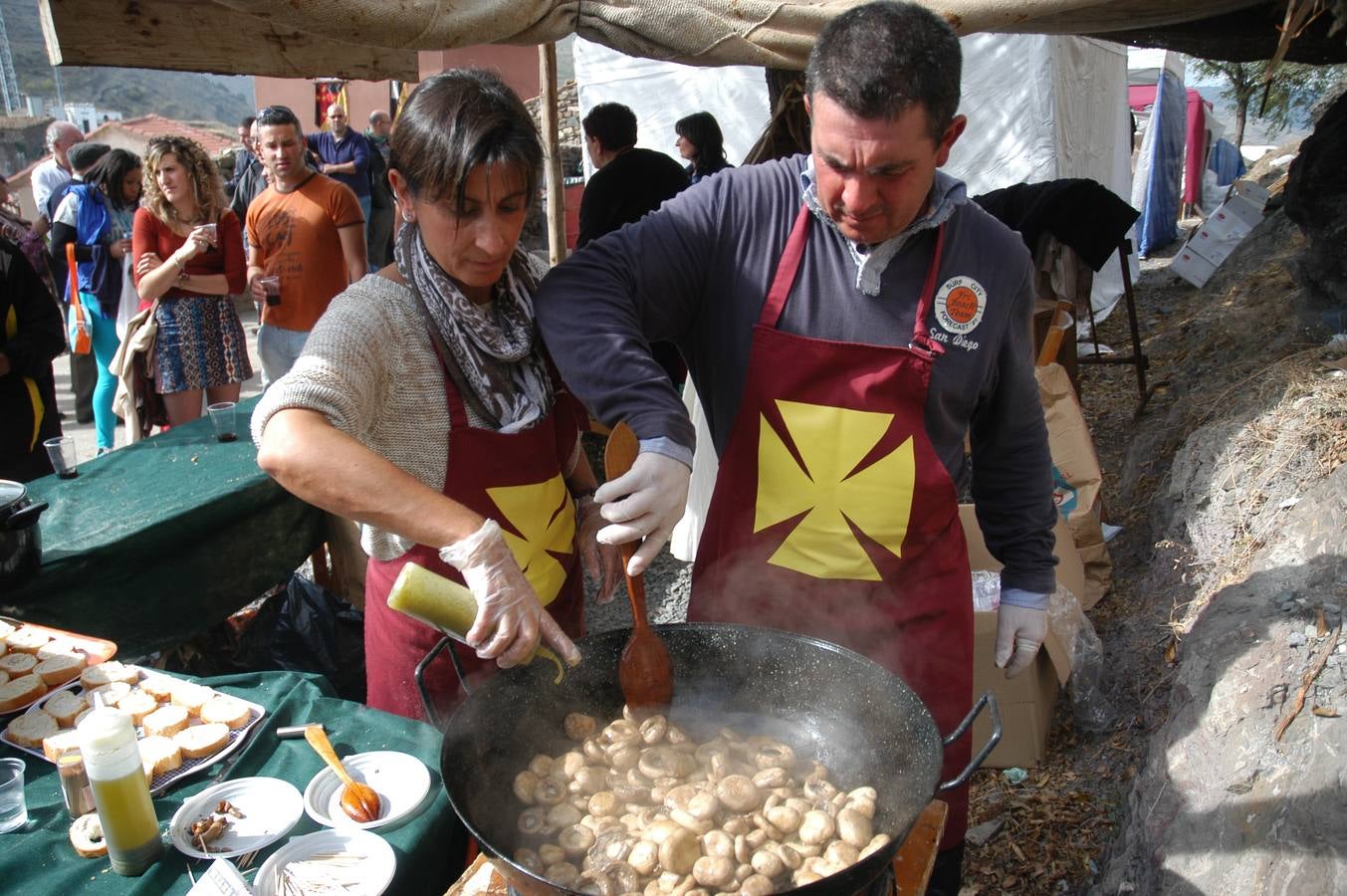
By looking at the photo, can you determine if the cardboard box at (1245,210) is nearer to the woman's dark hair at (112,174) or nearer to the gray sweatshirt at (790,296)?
the gray sweatshirt at (790,296)

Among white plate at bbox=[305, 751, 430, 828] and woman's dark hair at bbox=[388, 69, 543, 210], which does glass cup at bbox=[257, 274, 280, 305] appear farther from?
white plate at bbox=[305, 751, 430, 828]

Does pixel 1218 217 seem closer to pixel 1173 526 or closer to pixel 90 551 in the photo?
pixel 1173 526

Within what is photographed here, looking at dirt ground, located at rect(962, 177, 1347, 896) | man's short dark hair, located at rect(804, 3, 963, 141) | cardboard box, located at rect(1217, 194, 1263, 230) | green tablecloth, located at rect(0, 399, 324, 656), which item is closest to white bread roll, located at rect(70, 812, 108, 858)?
green tablecloth, located at rect(0, 399, 324, 656)

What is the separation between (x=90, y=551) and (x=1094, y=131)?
31.7ft

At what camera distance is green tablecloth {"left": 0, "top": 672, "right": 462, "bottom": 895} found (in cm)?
140

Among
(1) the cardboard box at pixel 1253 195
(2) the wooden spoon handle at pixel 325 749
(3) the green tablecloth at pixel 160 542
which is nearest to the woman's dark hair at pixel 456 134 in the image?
(2) the wooden spoon handle at pixel 325 749

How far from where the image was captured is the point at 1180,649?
3254 millimetres

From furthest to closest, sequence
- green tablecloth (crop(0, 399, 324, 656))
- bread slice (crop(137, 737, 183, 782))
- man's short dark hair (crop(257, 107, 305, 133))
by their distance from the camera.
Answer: man's short dark hair (crop(257, 107, 305, 133)) < green tablecloth (crop(0, 399, 324, 656)) < bread slice (crop(137, 737, 183, 782))

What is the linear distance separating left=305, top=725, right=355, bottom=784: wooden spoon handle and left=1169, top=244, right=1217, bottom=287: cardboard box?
1038 centimetres

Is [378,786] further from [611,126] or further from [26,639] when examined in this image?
[611,126]

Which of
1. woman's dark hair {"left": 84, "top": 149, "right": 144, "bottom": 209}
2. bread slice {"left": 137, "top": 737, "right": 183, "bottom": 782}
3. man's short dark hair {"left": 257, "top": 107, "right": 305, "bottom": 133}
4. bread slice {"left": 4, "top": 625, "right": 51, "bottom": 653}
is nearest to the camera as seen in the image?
bread slice {"left": 137, "top": 737, "right": 183, "bottom": 782}

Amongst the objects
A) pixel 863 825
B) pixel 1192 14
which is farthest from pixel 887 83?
pixel 1192 14

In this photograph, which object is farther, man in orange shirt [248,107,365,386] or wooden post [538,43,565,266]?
wooden post [538,43,565,266]

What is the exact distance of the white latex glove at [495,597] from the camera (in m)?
1.37
